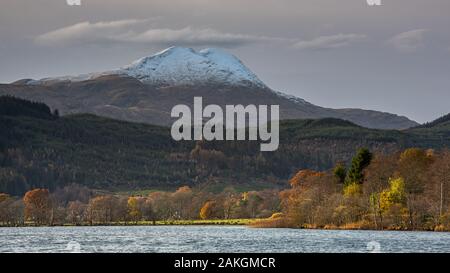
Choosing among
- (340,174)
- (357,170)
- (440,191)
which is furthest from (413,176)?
(340,174)

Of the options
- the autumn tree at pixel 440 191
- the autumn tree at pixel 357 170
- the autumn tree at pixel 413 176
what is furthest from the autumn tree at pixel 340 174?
the autumn tree at pixel 440 191

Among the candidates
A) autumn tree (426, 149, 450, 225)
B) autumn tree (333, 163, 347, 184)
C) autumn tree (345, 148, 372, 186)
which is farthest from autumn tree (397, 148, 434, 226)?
autumn tree (333, 163, 347, 184)

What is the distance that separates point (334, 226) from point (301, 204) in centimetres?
1150

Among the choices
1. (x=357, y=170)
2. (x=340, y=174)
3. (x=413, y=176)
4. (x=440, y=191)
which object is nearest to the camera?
(x=440, y=191)

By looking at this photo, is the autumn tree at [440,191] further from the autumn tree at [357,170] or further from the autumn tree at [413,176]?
the autumn tree at [357,170]

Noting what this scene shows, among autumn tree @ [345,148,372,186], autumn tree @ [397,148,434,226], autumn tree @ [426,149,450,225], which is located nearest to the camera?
autumn tree @ [426,149,450,225]

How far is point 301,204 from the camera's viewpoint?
16525 centimetres

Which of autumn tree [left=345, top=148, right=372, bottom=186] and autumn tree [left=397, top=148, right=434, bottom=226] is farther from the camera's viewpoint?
autumn tree [left=345, top=148, right=372, bottom=186]

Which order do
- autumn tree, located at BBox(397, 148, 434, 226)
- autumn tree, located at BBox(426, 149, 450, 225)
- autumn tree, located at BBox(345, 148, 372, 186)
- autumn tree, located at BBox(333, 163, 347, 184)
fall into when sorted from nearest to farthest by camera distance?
autumn tree, located at BBox(426, 149, 450, 225) → autumn tree, located at BBox(397, 148, 434, 226) → autumn tree, located at BBox(345, 148, 372, 186) → autumn tree, located at BBox(333, 163, 347, 184)

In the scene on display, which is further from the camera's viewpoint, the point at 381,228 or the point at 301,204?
the point at 301,204

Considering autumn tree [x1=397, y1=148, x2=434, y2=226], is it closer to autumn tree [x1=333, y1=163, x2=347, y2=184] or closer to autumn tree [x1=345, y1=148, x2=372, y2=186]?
autumn tree [x1=345, y1=148, x2=372, y2=186]

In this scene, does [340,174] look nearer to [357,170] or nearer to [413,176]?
[357,170]
